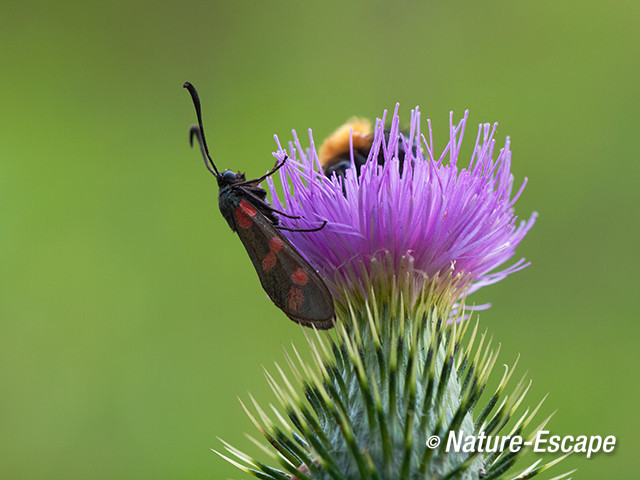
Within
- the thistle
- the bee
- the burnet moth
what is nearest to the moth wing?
the burnet moth

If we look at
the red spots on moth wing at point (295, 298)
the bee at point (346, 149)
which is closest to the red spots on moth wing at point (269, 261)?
the red spots on moth wing at point (295, 298)

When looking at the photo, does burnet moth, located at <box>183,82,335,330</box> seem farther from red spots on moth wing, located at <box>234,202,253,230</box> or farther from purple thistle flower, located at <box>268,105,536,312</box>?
purple thistle flower, located at <box>268,105,536,312</box>

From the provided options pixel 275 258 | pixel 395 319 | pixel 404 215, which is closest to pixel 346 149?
pixel 404 215

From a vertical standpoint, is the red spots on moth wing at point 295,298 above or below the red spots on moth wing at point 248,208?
below

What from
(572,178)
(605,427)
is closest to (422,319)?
(605,427)

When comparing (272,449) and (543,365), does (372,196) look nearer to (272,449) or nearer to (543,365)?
(272,449)

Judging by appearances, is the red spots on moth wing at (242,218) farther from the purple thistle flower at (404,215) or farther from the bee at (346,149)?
the bee at (346,149)
